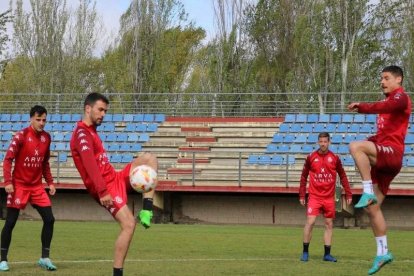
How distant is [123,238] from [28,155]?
12.2 ft

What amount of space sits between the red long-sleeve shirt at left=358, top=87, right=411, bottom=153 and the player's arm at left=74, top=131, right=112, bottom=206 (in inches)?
129

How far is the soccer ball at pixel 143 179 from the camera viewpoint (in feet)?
30.8

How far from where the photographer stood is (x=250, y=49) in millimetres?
48156

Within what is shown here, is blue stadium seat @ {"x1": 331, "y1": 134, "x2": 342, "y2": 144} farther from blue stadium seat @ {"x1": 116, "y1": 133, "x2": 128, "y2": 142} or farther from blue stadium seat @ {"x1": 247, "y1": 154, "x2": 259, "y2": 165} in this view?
blue stadium seat @ {"x1": 116, "y1": 133, "x2": 128, "y2": 142}

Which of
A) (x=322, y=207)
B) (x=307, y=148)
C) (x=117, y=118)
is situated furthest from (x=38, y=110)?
(x=117, y=118)

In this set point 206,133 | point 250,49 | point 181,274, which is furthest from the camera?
point 250,49

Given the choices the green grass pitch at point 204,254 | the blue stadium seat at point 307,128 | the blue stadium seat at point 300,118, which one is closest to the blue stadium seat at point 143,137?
the blue stadium seat at point 300,118

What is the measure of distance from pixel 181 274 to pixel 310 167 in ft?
14.9

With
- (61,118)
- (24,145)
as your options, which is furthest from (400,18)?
(24,145)

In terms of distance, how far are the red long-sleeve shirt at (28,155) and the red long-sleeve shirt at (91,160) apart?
2.89 m

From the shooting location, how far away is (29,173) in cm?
1259

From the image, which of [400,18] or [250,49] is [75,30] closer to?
[250,49]

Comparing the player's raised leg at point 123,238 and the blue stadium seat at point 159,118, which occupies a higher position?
the blue stadium seat at point 159,118

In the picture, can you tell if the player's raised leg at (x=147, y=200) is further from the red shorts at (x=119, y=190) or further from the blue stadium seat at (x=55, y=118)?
the blue stadium seat at (x=55, y=118)
